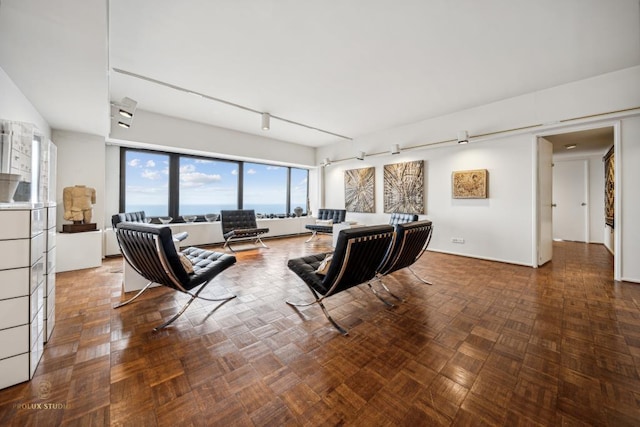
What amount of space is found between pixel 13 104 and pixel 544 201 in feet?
24.4

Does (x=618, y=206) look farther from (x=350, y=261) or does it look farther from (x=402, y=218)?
(x=350, y=261)

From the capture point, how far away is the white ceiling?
6.81 ft

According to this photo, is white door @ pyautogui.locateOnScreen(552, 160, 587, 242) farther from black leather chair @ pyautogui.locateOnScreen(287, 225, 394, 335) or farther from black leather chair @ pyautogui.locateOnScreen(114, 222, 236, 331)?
black leather chair @ pyautogui.locateOnScreen(114, 222, 236, 331)

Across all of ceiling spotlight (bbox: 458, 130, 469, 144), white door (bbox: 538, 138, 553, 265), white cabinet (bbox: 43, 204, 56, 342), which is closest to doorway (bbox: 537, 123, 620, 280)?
white door (bbox: 538, 138, 553, 265)

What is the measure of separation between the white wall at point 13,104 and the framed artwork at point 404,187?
235 inches

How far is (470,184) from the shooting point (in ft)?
15.1

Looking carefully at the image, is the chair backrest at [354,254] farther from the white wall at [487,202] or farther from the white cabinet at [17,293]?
the white wall at [487,202]

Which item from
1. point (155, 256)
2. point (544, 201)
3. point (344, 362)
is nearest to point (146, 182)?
point (155, 256)

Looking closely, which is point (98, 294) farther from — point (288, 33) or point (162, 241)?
point (288, 33)

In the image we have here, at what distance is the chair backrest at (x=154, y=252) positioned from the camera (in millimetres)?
1967

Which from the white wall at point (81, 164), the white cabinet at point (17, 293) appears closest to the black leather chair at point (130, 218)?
the white wall at point (81, 164)

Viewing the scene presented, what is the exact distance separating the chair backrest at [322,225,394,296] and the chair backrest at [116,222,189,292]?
4.28 feet

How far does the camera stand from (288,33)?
2479mm

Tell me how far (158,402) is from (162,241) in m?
1.12
